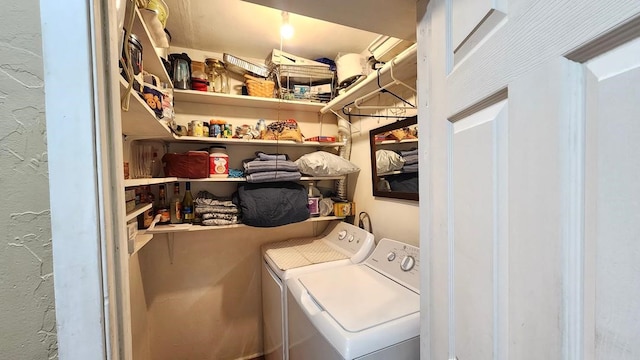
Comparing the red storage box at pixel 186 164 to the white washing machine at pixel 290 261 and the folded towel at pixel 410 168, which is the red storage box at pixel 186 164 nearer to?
the white washing machine at pixel 290 261

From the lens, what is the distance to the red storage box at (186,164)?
162 cm

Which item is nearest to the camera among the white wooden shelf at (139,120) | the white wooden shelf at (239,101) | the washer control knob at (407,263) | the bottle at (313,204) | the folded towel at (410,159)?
the white wooden shelf at (139,120)

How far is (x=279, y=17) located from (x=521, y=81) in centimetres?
156

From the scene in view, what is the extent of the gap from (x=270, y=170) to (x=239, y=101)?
59cm

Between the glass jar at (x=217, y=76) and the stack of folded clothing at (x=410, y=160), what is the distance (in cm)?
143

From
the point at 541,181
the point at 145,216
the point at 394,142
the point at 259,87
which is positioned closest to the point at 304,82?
the point at 259,87

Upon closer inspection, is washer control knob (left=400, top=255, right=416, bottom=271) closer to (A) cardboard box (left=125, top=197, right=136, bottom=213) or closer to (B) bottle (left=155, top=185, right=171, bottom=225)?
(A) cardboard box (left=125, top=197, right=136, bottom=213)

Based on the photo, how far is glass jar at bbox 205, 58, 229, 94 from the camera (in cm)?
182

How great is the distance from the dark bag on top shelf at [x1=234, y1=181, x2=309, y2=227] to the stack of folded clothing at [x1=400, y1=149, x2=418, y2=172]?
78 cm

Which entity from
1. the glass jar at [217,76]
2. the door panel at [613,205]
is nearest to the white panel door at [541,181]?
the door panel at [613,205]

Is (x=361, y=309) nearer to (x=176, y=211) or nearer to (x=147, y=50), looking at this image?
(x=176, y=211)

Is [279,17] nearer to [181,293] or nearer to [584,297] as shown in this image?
[584,297]

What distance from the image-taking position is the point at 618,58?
0.24m

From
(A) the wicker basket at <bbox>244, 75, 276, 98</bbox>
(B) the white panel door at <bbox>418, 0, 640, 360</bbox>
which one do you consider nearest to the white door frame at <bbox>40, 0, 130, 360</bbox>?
(B) the white panel door at <bbox>418, 0, 640, 360</bbox>
